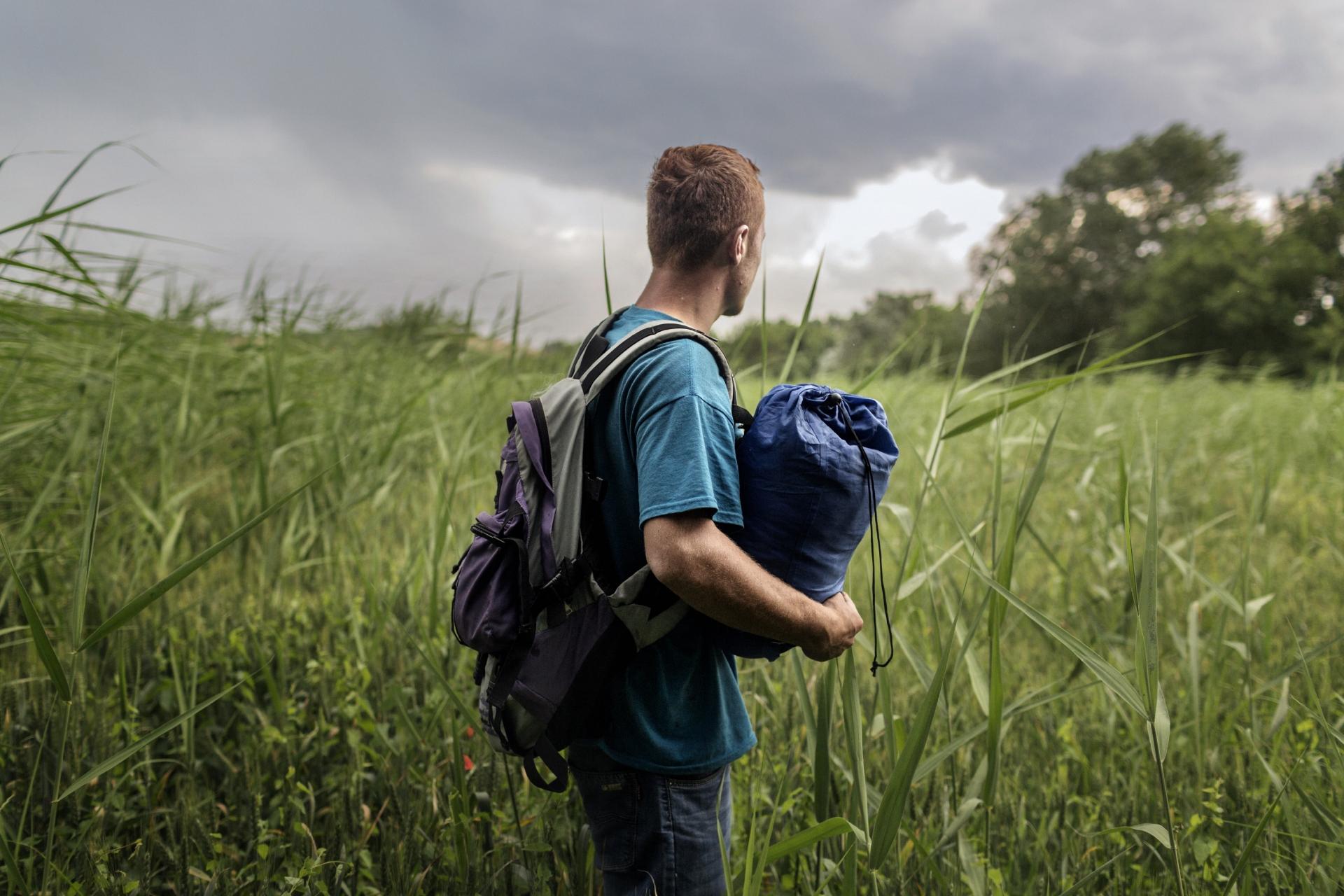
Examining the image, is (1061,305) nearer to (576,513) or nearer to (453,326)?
(453,326)

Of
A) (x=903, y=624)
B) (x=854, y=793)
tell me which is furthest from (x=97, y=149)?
(x=903, y=624)

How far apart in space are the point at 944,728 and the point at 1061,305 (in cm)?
4017

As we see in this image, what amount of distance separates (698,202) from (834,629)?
2.67 ft

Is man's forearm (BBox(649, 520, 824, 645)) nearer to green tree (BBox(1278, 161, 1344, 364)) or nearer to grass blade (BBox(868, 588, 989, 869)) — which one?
grass blade (BBox(868, 588, 989, 869))

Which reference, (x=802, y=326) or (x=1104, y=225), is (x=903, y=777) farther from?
(x=1104, y=225)

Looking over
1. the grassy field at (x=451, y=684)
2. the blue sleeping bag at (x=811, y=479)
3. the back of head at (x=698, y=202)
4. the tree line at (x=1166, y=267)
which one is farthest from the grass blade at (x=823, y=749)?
the tree line at (x=1166, y=267)

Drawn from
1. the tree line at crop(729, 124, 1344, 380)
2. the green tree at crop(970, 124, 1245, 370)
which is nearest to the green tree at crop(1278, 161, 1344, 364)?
the tree line at crop(729, 124, 1344, 380)

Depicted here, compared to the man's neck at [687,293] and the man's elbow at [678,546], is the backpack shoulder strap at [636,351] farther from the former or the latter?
the man's elbow at [678,546]

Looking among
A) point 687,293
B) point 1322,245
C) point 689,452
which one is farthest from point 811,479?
point 1322,245

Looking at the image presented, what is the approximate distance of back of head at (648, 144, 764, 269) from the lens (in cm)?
153

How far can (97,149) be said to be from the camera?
218cm

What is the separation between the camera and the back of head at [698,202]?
A: 1.53 m

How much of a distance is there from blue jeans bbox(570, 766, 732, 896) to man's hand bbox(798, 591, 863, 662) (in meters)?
0.35

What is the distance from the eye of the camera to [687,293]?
1592mm
